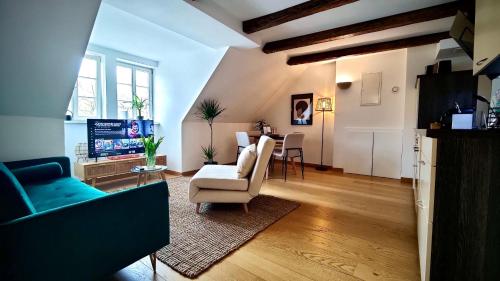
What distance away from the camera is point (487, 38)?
1.67 meters

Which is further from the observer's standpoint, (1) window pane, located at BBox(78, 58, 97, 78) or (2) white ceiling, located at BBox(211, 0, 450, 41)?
(1) window pane, located at BBox(78, 58, 97, 78)

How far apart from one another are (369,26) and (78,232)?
3591mm

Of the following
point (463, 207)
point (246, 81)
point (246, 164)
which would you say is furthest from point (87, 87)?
point (463, 207)

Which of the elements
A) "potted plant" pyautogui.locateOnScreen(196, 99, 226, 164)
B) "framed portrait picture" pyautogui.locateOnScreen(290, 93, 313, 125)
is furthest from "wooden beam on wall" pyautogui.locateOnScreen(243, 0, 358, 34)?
"framed portrait picture" pyautogui.locateOnScreen(290, 93, 313, 125)

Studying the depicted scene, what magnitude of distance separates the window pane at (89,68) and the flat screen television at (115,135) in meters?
0.93

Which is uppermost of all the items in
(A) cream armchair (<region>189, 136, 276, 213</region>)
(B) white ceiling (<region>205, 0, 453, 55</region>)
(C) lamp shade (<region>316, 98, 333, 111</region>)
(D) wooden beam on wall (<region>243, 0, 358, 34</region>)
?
(B) white ceiling (<region>205, 0, 453, 55</region>)

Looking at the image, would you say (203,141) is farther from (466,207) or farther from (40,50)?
(466,207)

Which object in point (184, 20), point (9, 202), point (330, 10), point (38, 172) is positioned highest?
point (330, 10)

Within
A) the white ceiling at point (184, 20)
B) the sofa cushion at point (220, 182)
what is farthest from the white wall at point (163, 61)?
the sofa cushion at point (220, 182)

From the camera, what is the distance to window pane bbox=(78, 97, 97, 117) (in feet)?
11.6

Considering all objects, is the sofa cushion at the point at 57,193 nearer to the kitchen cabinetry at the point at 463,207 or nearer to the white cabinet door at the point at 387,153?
the kitchen cabinetry at the point at 463,207

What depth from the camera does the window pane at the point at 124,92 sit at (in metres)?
3.96

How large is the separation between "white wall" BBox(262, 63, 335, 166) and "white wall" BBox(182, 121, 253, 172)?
3.46 feet

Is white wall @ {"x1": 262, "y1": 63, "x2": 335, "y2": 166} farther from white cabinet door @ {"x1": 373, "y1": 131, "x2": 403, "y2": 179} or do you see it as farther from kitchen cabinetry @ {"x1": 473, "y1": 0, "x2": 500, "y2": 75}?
kitchen cabinetry @ {"x1": 473, "y1": 0, "x2": 500, "y2": 75}
